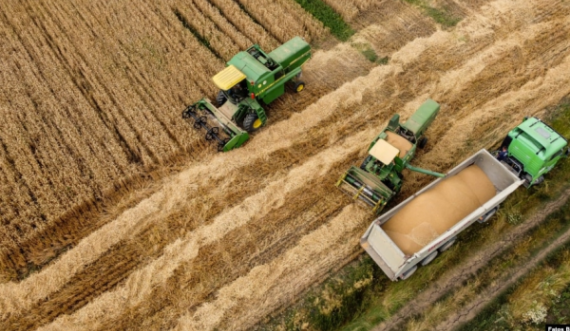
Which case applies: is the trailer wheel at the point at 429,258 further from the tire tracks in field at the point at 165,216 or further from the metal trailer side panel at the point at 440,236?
the tire tracks in field at the point at 165,216

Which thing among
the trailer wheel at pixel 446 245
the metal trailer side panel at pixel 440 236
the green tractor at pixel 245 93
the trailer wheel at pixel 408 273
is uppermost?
the green tractor at pixel 245 93

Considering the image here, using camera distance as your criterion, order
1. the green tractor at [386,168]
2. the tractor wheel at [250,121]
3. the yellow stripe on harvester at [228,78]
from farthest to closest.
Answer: the tractor wheel at [250,121] < the yellow stripe on harvester at [228,78] < the green tractor at [386,168]

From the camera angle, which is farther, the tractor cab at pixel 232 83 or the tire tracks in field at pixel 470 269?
the tractor cab at pixel 232 83

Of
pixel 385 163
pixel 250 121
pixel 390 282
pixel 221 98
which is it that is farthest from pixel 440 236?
pixel 221 98

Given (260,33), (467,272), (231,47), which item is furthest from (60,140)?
(467,272)

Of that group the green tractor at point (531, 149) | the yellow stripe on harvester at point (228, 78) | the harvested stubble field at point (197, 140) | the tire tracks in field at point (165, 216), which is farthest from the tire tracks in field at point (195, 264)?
the green tractor at point (531, 149)

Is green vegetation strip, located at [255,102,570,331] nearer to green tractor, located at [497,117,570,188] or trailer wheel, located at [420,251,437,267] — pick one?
trailer wheel, located at [420,251,437,267]

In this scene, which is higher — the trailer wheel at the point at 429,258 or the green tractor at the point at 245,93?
the green tractor at the point at 245,93

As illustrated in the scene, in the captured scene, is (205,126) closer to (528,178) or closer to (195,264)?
(195,264)

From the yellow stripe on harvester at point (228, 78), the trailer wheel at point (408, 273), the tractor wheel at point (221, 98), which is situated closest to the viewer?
the trailer wheel at point (408, 273)
